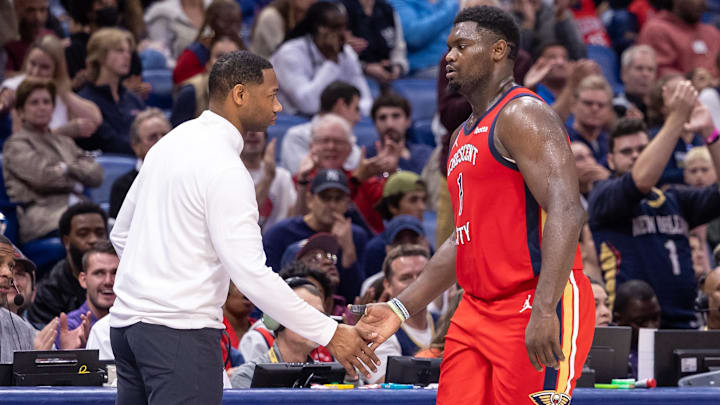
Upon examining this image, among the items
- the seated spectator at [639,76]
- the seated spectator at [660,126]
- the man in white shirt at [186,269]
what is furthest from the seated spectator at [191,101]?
the man in white shirt at [186,269]

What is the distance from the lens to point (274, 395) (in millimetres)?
4480

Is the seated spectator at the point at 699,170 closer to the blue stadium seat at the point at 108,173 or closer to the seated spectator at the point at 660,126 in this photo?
the seated spectator at the point at 660,126

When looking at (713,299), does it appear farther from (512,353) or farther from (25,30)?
(25,30)

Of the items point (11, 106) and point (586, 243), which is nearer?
point (586, 243)

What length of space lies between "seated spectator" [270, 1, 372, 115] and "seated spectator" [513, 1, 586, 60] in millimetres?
2191

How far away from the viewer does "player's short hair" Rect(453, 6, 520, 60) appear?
3.88 metres

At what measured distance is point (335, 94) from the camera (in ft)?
30.0

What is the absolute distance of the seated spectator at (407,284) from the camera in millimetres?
6398

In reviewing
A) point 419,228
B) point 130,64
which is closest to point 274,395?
point 419,228

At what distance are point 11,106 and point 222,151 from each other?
210 inches

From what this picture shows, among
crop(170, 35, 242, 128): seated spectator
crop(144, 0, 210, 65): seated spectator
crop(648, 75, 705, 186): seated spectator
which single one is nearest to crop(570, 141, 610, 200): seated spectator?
crop(648, 75, 705, 186): seated spectator

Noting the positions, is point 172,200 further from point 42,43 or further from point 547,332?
point 42,43

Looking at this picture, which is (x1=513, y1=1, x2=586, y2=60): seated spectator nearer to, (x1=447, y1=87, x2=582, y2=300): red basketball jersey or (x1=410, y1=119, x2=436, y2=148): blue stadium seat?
(x1=410, y1=119, x2=436, y2=148): blue stadium seat

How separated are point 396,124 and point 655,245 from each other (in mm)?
2907
